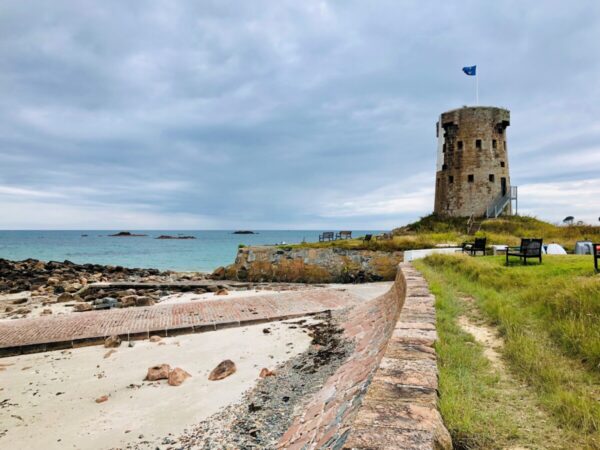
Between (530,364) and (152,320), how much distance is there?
336 inches

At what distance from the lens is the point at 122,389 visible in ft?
18.8

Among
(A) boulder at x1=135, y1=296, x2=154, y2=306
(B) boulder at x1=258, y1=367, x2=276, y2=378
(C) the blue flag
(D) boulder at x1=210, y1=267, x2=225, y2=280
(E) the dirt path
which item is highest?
(C) the blue flag

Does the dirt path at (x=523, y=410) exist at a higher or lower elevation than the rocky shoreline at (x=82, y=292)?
higher

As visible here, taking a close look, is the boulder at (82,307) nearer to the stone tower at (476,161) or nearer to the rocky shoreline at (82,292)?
the rocky shoreline at (82,292)

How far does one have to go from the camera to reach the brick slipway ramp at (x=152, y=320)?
26.2ft

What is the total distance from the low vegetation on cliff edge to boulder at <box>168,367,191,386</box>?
12.7 meters

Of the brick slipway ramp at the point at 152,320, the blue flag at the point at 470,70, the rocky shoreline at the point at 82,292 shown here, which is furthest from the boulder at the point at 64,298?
the blue flag at the point at 470,70

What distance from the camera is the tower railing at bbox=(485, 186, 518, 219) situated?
26.3 m

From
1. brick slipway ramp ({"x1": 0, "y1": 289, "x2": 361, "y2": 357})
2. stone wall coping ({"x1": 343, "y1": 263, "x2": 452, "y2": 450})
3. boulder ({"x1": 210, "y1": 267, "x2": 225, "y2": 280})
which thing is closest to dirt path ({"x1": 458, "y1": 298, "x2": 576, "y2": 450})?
stone wall coping ({"x1": 343, "y1": 263, "x2": 452, "y2": 450})

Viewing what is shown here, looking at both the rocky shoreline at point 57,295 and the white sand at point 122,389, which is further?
the rocky shoreline at point 57,295

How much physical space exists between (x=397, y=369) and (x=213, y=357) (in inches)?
193

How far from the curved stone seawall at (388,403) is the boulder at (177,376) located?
2.30 m

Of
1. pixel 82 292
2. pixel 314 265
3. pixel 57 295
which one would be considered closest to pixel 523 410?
pixel 314 265

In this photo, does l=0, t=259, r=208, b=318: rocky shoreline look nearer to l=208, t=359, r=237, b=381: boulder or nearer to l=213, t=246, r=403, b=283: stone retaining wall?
l=213, t=246, r=403, b=283: stone retaining wall
